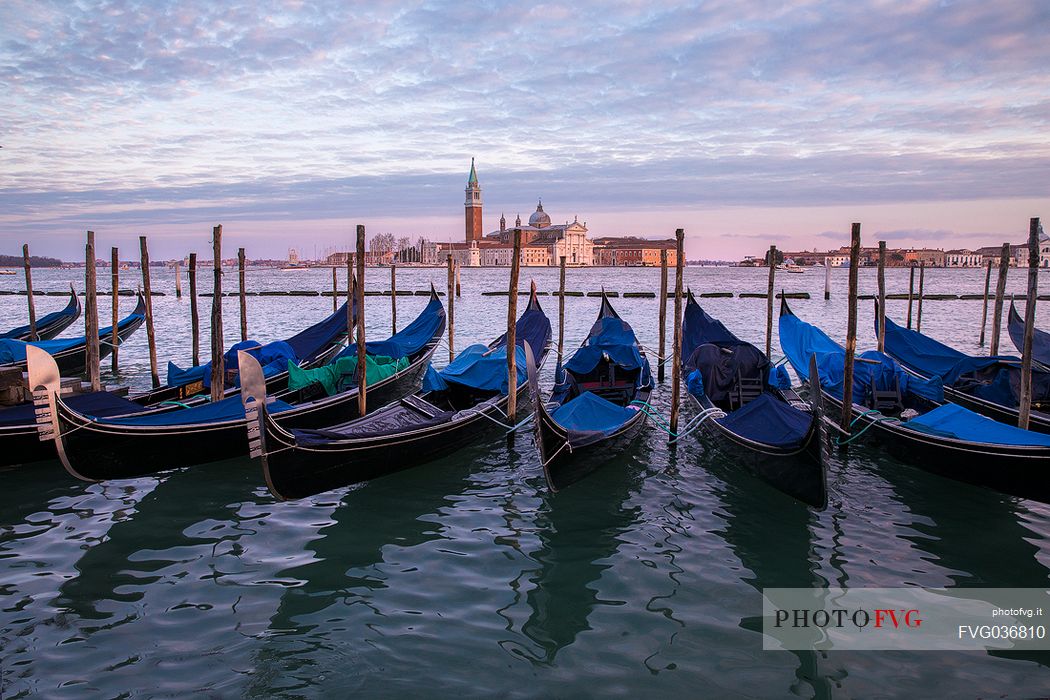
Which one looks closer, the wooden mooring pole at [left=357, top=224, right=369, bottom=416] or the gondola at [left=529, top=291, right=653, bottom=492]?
the gondola at [left=529, top=291, right=653, bottom=492]

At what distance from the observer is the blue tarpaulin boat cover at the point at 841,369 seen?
22.1 feet

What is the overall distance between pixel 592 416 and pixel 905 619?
2.93 metres

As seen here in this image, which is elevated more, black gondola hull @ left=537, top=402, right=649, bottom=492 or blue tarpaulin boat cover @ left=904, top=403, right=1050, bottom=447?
blue tarpaulin boat cover @ left=904, top=403, right=1050, bottom=447

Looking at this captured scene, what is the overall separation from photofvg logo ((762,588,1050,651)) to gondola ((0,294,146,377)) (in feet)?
23.5

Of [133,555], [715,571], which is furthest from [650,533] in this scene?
[133,555]

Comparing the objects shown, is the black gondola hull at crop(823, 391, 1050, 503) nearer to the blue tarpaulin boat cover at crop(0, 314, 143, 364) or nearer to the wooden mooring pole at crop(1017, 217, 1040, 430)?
the wooden mooring pole at crop(1017, 217, 1040, 430)

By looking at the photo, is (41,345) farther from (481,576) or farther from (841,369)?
(841,369)

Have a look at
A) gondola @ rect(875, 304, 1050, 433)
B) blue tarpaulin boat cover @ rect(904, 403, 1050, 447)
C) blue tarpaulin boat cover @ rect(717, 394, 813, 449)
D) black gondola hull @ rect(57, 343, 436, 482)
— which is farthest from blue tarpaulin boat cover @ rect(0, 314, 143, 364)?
gondola @ rect(875, 304, 1050, 433)

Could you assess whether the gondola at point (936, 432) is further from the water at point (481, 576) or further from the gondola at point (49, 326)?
the gondola at point (49, 326)

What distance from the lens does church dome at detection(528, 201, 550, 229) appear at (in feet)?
371

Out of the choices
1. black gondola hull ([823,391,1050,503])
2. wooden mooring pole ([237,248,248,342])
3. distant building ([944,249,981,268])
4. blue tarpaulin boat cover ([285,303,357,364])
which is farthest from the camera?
distant building ([944,249,981,268])

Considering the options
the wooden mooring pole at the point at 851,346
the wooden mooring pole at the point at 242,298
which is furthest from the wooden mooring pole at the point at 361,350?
the wooden mooring pole at the point at 851,346

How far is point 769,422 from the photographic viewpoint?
5.55 m

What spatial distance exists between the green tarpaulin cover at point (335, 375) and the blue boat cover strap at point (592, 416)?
2.35 metres
